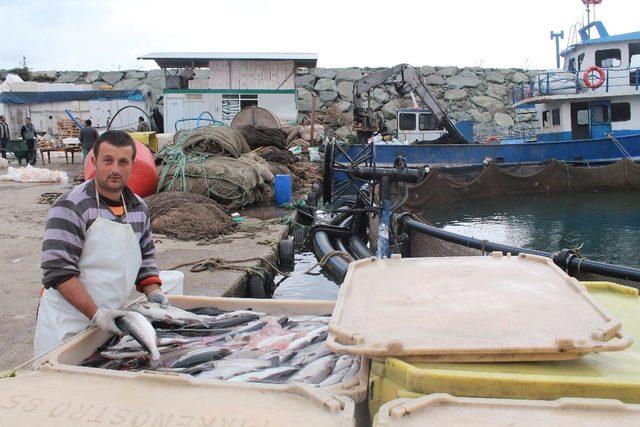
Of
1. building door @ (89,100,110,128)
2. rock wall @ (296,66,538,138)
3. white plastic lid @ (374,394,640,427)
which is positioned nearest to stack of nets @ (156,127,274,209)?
white plastic lid @ (374,394,640,427)

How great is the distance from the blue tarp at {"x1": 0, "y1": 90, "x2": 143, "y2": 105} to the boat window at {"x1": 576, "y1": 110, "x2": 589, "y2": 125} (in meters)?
18.4

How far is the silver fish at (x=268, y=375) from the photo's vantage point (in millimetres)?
2275

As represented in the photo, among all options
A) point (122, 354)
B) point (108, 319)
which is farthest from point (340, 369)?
point (108, 319)

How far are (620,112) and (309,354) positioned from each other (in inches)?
853

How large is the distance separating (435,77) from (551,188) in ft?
49.0

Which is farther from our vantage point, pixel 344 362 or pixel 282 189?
pixel 282 189

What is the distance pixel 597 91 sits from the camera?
807 inches

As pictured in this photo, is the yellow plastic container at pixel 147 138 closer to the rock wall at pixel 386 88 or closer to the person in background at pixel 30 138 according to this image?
the person in background at pixel 30 138

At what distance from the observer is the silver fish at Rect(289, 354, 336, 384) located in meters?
2.28

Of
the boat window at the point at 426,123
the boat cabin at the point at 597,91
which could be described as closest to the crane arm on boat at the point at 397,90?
the boat window at the point at 426,123

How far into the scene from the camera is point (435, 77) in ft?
105

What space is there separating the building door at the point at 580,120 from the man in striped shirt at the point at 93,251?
2132 centimetres

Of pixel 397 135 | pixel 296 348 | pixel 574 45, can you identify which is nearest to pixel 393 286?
pixel 296 348

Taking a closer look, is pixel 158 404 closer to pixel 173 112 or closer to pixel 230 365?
pixel 230 365
